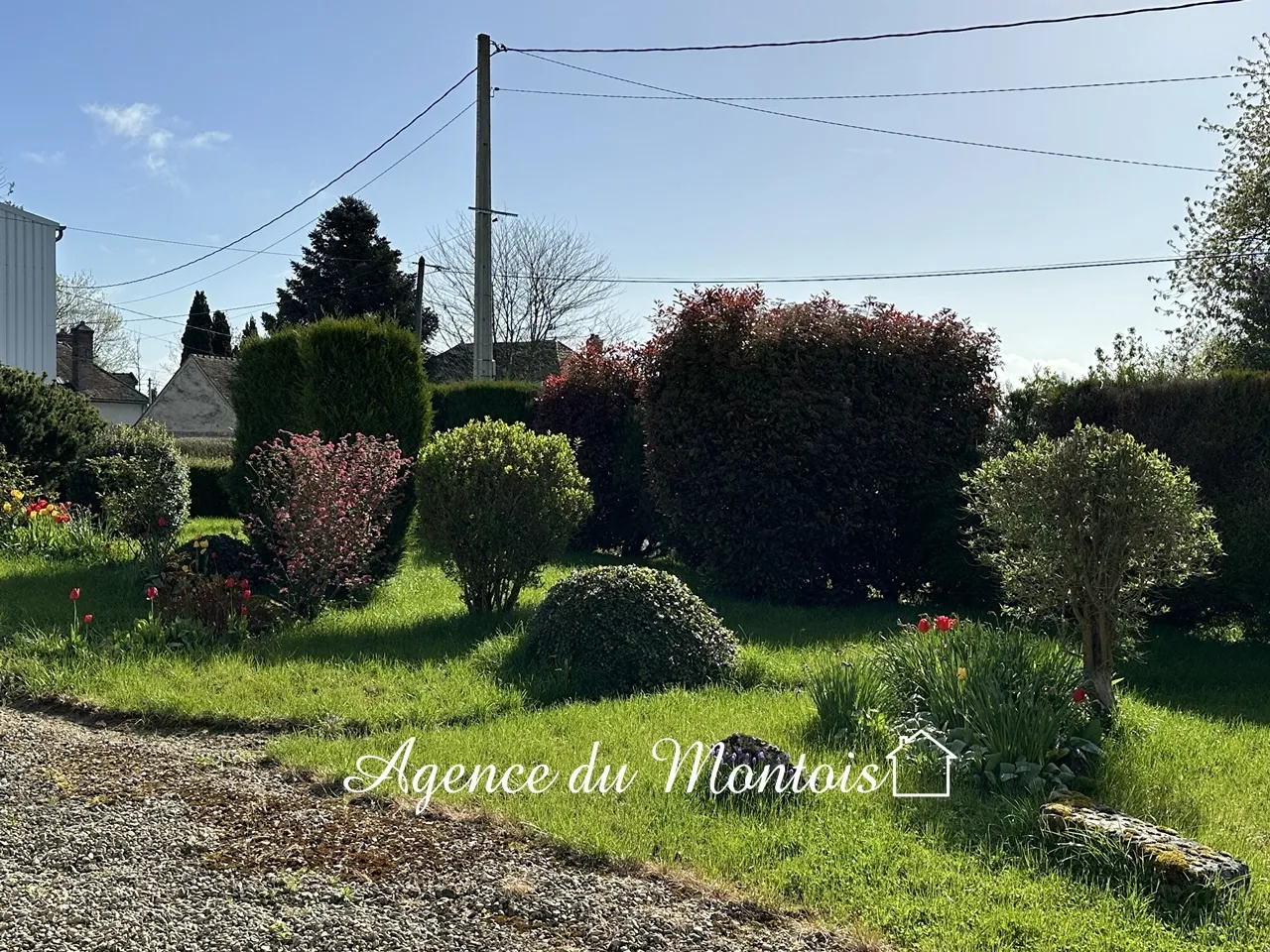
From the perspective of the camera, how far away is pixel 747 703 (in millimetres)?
5727

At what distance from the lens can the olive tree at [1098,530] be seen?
17.0ft

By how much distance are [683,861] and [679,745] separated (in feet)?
3.99

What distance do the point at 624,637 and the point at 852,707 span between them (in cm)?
162

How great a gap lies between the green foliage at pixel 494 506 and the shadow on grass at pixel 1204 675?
4.18m

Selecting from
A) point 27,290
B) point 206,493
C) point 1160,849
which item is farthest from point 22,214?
point 1160,849

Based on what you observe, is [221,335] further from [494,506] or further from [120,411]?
[494,506]

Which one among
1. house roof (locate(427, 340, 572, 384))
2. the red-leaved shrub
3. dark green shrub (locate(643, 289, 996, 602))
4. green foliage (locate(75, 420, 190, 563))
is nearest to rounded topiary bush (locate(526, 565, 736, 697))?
dark green shrub (locate(643, 289, 996, 602))

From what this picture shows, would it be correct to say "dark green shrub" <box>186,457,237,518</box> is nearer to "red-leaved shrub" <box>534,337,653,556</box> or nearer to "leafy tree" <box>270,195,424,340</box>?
"red-leaved shrub" <box>534,337,653,556</box>

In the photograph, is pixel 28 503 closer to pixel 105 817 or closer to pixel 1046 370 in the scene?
pixel 105 817

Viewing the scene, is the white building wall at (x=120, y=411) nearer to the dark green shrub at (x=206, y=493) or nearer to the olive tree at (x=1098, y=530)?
the dark green shrub at (x=206, y=493)

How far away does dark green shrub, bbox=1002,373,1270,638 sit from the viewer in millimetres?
7695

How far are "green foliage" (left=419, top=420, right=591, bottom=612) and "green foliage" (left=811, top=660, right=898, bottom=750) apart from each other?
10.2 ft

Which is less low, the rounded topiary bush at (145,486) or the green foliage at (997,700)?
→ the rounded topiary bush at (145,486)

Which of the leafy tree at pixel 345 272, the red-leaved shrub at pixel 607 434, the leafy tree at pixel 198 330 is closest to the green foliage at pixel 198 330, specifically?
the leafy tree at pixel 198 330
